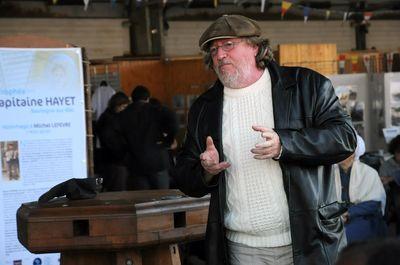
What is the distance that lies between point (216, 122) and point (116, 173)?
16.4ft

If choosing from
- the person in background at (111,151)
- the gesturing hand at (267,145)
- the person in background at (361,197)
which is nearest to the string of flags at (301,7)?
the person in background at (111,151)

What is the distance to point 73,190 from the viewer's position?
3.39 metres

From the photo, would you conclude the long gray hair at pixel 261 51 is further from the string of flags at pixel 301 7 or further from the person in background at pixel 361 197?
the string of flags at pixel 301 7

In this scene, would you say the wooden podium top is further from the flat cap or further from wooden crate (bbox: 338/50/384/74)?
wooden crate (bbox: 338/50/384/74)

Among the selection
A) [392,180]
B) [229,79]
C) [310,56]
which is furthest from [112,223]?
[310,56]

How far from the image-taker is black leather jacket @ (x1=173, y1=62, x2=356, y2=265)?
2533 mm

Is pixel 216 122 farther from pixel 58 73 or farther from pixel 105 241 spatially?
pixel 58 73

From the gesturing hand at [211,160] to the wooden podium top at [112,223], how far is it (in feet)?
1.81

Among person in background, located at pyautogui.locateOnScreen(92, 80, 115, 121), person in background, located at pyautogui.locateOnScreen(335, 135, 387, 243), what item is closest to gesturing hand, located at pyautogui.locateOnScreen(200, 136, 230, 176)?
person in background, located at pyautogui.locateOnScreen(335, 135, 387, 243)

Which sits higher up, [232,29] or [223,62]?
[232,29]

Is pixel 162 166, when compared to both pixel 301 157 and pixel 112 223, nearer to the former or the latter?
pixel 112 223

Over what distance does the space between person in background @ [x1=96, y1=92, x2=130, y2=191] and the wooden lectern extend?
4.22 meters

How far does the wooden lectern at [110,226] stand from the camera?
3.00 metres

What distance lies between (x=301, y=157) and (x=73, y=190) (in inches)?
50.0
